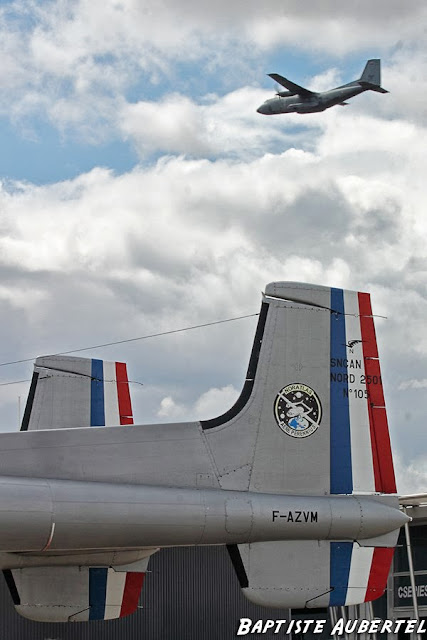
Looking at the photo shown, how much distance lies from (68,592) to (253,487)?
10.7ft

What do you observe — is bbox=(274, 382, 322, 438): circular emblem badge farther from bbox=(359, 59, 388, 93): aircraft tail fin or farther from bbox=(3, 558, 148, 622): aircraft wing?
bbox=(359, 59, 388, 93): aircraft tail fin

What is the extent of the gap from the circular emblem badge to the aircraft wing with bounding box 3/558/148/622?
3079 millimetres

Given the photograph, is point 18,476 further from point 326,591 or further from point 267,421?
point 326,591

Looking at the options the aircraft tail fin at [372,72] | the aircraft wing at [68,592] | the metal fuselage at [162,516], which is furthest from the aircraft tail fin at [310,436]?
the aircraft tail fin at [372,72]

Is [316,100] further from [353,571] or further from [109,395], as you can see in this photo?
[353,571]

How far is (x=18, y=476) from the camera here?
12898 millimetres

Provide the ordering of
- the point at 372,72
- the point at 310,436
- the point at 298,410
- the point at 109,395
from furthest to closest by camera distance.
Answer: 1. the point at 372,72
2. the point at 109,395
3. the point at 298,410
4. the point at 310,436

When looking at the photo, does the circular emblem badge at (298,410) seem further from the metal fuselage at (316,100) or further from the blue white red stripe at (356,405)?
the metal fuselage at (316,100)

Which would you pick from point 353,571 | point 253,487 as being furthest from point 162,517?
Result: point 353,571

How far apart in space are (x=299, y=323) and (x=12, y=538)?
5306 mm

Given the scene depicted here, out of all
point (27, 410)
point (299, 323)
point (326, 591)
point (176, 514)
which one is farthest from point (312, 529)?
point (27, 410)

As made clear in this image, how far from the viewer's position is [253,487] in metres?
13.7

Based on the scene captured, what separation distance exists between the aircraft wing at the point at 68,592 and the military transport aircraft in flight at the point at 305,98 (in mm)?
37785

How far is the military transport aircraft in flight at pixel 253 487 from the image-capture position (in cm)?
1281
